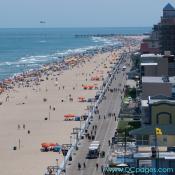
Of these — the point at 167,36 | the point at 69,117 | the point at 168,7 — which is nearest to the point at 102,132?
the point at 69,117

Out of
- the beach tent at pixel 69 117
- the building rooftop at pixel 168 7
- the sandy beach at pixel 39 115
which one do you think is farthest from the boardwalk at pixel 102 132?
the building rooftop at pixel 168 7

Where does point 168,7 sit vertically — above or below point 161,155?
above

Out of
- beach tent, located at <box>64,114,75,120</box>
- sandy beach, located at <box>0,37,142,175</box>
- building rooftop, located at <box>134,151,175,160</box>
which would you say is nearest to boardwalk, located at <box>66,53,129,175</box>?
sandy beach, located at <box>0,37,142,175</box>

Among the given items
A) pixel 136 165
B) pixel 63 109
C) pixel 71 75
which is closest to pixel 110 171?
pixel 136 165

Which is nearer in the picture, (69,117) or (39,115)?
(69,117)

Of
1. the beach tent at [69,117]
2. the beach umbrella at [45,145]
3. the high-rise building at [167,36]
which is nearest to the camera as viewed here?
the beach umbrella at [45,145]

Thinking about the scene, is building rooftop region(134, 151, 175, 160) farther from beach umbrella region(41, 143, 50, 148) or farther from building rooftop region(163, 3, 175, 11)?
building rooftop region(163, 3, 175, 11)

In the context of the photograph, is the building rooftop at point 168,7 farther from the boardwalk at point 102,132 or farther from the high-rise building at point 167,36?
the boardwalk at point 102,132

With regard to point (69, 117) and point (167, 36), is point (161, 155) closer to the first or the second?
point (69, 117)
